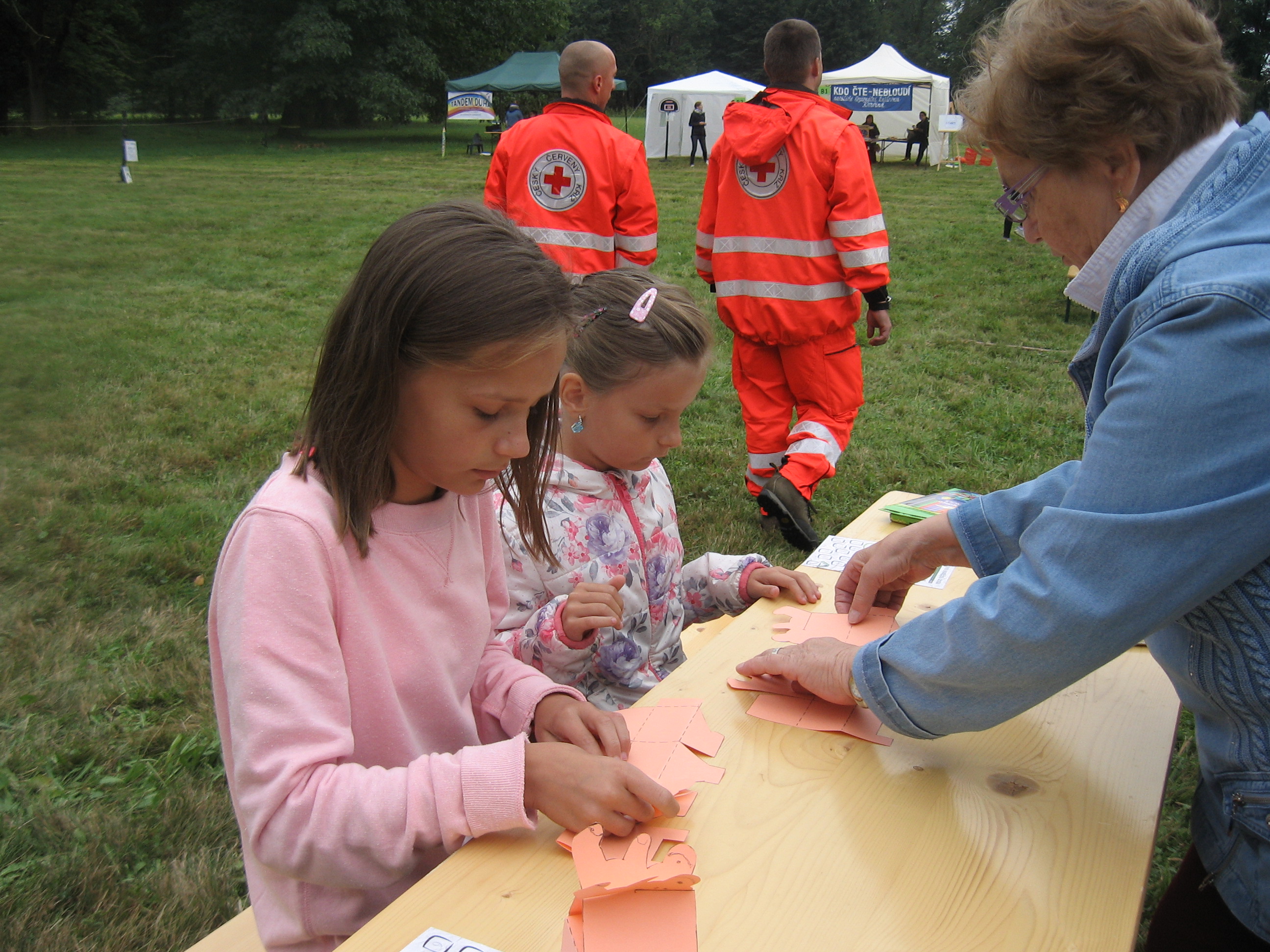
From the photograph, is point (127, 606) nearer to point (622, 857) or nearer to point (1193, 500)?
point (622, 857)

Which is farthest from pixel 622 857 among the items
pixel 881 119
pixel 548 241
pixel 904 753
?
pixel 881 119

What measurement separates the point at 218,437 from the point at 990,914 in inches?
198

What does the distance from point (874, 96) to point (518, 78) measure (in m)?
11.3

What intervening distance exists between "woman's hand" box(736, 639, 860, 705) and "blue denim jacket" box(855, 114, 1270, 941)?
0.09m

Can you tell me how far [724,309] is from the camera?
473cm

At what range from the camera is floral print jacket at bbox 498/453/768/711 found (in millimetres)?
1821

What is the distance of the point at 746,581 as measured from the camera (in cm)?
207

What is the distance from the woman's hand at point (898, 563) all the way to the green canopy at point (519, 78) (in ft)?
99.5

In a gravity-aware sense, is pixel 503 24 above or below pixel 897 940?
above

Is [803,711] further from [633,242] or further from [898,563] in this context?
[633,242]

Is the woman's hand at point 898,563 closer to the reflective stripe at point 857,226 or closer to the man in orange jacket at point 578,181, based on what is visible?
the reflective stripe at point 857,226

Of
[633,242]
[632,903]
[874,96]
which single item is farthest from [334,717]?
[874,96]

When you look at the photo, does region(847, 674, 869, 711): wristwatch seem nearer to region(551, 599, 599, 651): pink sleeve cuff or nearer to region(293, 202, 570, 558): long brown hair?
region(551, 599, 599, 651): pink sleeve cuff

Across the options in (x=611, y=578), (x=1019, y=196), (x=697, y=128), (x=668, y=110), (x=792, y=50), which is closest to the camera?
(x=1019, y=196)
